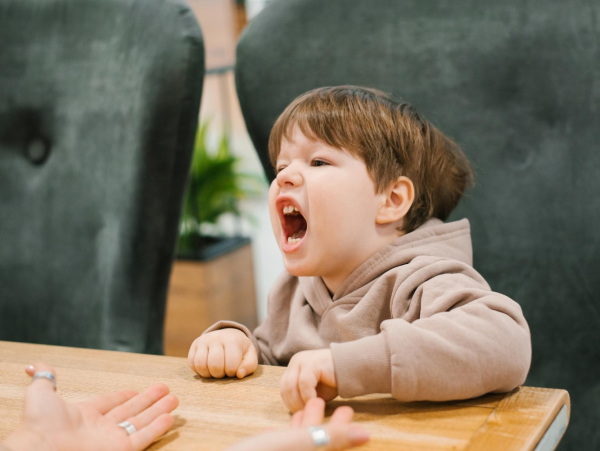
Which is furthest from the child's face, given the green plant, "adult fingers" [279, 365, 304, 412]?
the green plant

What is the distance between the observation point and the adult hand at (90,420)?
0.68 m

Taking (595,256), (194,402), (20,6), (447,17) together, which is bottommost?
(194,402)

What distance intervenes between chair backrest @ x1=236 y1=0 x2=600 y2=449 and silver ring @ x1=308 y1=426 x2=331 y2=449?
696 mm

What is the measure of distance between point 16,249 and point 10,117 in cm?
30

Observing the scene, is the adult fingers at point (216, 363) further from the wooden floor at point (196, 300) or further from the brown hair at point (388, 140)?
the wooden floor at point (196, 300)

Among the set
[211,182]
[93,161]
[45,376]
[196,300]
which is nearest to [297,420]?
[45,376]

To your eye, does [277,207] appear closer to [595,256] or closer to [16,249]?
[595,256]

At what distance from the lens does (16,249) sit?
151 cm

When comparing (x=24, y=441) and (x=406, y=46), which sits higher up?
(x=406, y=46)

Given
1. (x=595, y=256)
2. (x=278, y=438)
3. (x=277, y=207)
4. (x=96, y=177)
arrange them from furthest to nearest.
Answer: (x=96, y=177), (x=595, y=256), (x=277, y=207), (x=278, y=438)

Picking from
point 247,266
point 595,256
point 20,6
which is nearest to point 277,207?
point 595,256

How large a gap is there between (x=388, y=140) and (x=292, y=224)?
0.65 feet

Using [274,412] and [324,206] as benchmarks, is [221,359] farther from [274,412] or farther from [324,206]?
[324,206]

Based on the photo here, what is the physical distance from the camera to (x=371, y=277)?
1.01 meters
